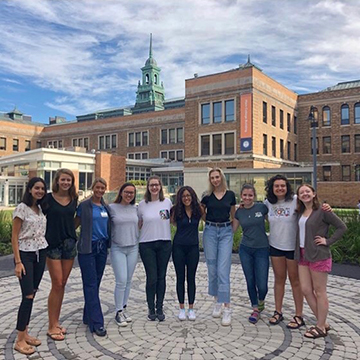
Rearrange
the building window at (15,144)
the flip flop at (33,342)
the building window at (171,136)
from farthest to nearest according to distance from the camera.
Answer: the building window at (15,144) < the building window at (171,136) < the flip flop at (33,342)

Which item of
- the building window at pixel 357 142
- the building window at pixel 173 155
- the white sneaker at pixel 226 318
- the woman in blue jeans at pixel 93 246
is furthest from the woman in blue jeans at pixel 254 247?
the building window at pixel 173 155

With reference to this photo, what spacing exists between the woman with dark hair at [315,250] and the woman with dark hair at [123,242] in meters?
2.14

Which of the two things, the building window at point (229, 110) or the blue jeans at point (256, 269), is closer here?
the blue jeans at point (256, 269)

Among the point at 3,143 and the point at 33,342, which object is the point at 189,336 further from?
the point at 3,143

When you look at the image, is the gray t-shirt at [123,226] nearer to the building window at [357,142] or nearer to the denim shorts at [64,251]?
the denim shorts at [64,251]

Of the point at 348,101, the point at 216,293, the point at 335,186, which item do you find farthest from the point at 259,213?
the point at 348,101

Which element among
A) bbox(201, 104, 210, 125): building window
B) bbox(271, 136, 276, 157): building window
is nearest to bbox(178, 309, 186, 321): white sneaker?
bbox(201, 104, 210, 125): building window

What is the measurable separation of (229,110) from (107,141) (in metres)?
23.9

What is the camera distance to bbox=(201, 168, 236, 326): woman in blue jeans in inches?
202

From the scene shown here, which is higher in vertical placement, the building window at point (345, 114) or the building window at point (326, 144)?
the building window at point (345, 114)

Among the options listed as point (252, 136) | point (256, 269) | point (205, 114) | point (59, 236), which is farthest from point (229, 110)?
point (59, 236)

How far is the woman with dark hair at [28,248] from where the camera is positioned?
4086 millimetres

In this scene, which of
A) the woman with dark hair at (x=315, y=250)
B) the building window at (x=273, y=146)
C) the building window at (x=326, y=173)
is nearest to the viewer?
the woman with dark hair at (x=315, y=250)

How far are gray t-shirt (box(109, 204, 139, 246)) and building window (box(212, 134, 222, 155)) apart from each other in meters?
34.3
